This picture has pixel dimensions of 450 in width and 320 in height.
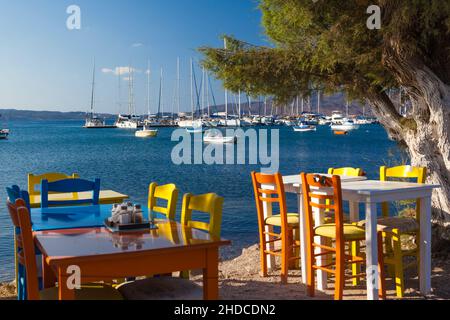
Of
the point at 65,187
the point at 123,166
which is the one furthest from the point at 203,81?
the point at 65,187

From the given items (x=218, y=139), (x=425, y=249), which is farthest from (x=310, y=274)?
(x=218, y=139)

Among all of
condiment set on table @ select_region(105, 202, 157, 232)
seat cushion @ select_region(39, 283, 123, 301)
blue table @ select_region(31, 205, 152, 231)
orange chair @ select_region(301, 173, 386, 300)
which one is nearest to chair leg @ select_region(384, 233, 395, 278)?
orange chair @ select_region(301, 173, 386, 300)

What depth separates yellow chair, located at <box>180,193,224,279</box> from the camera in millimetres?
3578

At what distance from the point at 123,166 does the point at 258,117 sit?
85.7 m

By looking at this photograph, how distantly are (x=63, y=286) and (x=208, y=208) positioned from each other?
1183mm

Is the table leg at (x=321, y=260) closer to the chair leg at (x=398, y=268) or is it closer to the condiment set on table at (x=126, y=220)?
the chair leg at (x=398, y=268)

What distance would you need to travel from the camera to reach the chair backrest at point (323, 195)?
491 centimetres

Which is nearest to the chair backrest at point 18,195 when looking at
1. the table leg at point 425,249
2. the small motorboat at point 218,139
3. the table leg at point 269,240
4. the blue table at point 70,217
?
the blue table at point 70,217

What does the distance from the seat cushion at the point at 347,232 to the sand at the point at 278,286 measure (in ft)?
2.00

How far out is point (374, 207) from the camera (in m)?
4.93

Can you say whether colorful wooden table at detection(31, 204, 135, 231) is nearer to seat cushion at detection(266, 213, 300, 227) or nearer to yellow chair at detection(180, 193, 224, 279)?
yellow chair at detection(180, 193, 224, 279)

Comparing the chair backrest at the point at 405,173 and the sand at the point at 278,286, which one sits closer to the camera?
the sand at the point at 278,286

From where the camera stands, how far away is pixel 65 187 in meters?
4.96

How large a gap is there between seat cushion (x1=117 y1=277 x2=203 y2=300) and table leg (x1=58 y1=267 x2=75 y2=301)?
59 centimetres
